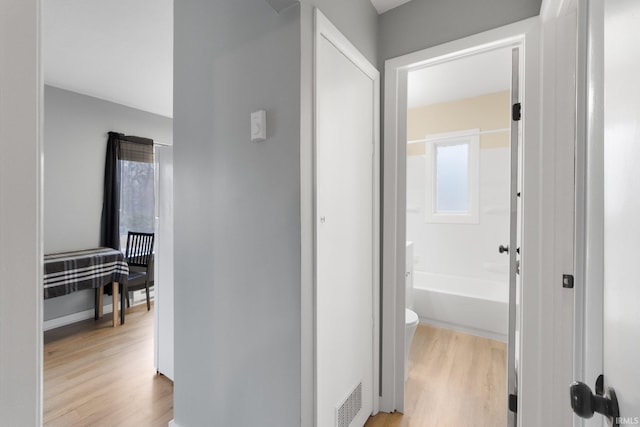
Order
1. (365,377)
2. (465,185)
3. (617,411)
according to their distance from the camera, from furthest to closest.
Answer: (465,185) → (365,377) → (617,411)

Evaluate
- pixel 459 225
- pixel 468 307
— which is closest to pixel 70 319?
pixel 468 307

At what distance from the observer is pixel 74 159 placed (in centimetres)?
339

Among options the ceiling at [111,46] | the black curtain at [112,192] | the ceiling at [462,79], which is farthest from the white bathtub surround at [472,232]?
the black curtain at [112,192]

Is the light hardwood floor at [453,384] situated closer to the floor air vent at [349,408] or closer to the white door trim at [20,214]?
the floor air vent at [349,408]

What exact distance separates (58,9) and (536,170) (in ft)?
9.81

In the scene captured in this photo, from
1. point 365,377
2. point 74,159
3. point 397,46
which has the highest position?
point 397,46

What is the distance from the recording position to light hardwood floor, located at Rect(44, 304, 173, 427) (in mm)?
1870

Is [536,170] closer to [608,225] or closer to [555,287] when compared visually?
[555,287]

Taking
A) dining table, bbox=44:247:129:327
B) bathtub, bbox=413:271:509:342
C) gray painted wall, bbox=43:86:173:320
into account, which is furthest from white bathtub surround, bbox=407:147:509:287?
gray painted wall, bbox=43:86:173:320

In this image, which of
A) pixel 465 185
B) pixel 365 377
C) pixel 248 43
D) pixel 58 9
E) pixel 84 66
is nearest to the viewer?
pixel 248 43

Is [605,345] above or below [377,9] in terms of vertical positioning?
below

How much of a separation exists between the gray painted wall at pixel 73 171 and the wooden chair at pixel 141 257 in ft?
1.23

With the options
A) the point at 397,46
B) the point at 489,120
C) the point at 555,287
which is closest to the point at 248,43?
the point at 397,46

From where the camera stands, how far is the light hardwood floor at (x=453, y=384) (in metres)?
1.79
